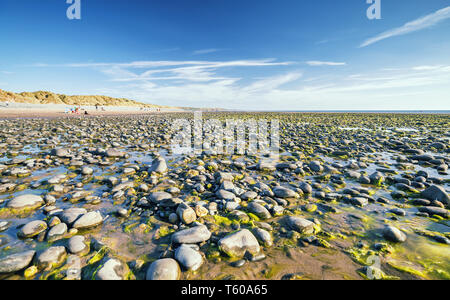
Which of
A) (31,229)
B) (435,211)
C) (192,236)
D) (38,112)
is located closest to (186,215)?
(192,236)

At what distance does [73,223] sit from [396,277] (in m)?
3.99

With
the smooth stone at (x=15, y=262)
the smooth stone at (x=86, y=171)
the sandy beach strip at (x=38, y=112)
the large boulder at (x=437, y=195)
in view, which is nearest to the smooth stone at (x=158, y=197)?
the smooth stone at (x=15, y=262)

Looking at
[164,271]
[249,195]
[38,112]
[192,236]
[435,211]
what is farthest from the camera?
[38,112]

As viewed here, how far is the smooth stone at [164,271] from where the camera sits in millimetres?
1765

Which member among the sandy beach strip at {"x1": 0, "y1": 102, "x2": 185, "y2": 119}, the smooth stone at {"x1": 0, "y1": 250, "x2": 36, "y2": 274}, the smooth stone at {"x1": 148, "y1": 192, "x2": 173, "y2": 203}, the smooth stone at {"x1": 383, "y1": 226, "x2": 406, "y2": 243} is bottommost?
the smooth stone at {"x1": 383, "y1": 226, "x2": 406, "y2": 243}

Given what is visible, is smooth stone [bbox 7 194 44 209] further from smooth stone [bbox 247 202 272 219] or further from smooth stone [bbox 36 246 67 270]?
smooth stone [bbox 247 202 272 219]

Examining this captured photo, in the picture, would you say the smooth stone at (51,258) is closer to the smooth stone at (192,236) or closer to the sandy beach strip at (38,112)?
the smooth stone at (192,236)

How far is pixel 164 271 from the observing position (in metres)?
1.79

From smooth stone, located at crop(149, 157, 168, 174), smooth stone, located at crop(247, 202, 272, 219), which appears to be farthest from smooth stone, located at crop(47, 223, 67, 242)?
smooth stone, located at crop(247, 202, 272, 219)

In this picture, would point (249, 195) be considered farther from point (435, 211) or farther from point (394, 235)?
point (435, 211)

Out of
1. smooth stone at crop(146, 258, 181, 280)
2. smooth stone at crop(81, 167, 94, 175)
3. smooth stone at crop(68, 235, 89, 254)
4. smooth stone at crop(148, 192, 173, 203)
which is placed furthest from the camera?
smooth stone at crop(81, 167, 94, 175)

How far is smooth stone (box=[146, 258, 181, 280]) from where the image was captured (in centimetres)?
176

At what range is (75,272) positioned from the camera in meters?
1.86
